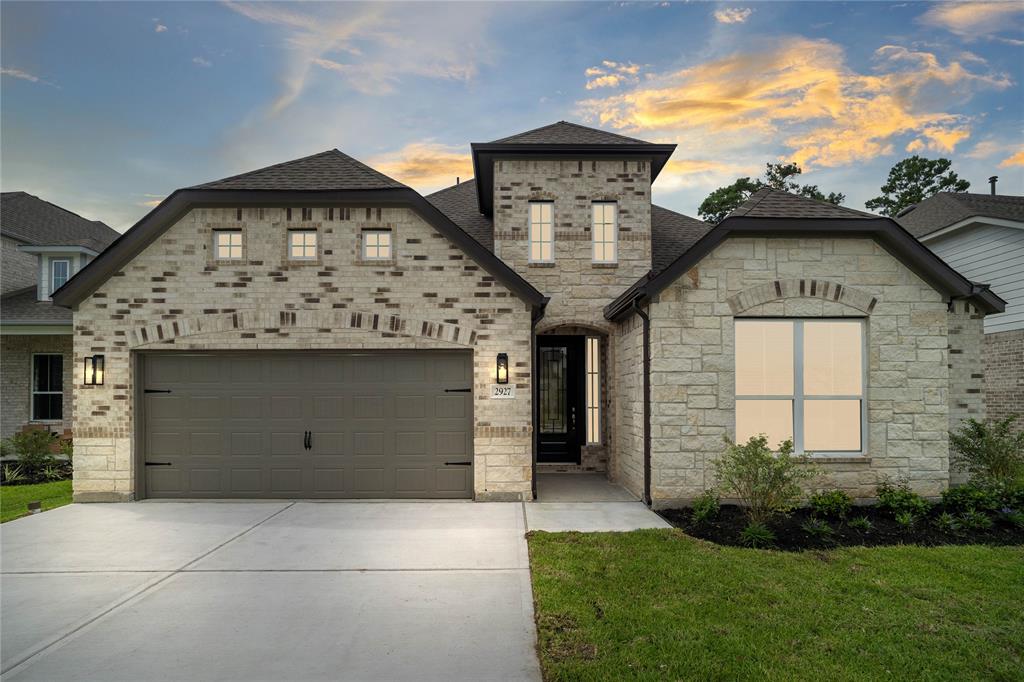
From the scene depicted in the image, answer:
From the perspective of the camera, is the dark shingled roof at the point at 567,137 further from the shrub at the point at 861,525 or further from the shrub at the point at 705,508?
the shrub at the point at 861,525

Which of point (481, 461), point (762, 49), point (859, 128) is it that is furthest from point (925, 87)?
point (481, 461)

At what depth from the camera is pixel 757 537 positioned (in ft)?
20.4

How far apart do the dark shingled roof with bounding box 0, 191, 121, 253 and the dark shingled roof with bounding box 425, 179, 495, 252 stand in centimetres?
927

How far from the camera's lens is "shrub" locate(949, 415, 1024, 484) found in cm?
768

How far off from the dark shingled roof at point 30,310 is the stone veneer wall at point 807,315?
13264mm

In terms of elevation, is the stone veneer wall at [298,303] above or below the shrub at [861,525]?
above

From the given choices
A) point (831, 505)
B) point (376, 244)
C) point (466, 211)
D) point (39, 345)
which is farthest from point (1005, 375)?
point (39, 345)

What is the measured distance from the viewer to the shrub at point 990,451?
7.68 metres

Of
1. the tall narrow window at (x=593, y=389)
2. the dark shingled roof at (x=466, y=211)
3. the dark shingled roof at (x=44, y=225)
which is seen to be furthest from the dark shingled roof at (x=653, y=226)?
the dark shingled roof at (x=44, y=225)

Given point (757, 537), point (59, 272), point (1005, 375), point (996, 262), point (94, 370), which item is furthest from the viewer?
point (996, 262)

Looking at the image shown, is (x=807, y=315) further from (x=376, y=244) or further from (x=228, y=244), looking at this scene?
(x=228, y=244)

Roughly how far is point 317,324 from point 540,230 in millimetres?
4568

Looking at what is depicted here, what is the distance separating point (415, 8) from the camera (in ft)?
33.7

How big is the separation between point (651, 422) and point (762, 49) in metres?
8.11
